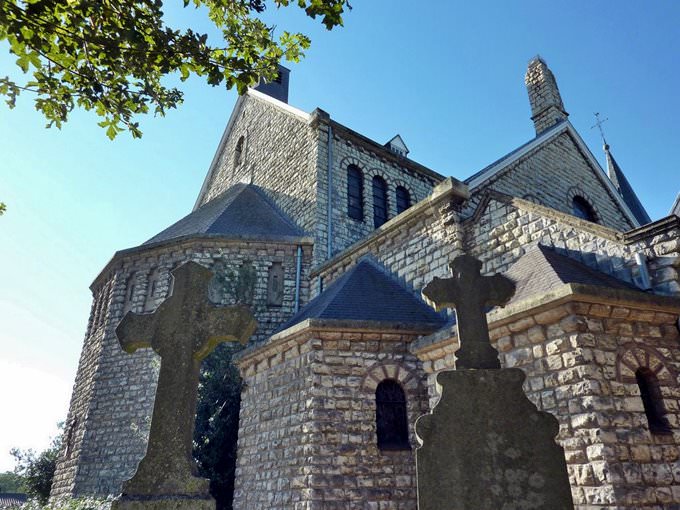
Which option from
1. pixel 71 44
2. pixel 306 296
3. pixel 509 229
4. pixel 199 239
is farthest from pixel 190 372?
pixel 199 239

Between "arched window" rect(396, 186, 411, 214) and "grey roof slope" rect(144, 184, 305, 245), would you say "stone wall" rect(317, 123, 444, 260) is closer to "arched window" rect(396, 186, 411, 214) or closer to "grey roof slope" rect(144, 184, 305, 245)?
"arched window" rect(396, 186, 411, 214)

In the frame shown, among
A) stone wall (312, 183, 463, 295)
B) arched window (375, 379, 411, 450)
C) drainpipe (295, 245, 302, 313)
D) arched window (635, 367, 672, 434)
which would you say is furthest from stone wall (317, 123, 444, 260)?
arched window (635, 367, 672, 434)

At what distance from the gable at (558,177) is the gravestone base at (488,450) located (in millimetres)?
8174

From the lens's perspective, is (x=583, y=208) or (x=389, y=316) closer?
(x=389, y=316)

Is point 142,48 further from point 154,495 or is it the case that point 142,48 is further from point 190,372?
point 154,495

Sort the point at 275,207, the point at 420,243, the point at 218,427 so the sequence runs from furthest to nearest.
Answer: the point at 275,207
the point at 218,427
the point at 420,243

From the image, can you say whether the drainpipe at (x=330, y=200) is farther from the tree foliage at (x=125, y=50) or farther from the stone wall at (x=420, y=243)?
the tree foliage at (x=125, y=50)

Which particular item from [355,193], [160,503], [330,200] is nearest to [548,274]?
[160,503]

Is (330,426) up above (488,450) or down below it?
above

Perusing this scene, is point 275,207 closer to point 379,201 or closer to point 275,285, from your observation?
point 379,201

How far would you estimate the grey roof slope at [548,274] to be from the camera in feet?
20.3

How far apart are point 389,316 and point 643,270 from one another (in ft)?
12.7

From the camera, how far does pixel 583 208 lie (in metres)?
13.7

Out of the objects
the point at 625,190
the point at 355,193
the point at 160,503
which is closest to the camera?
the point at 160,503
